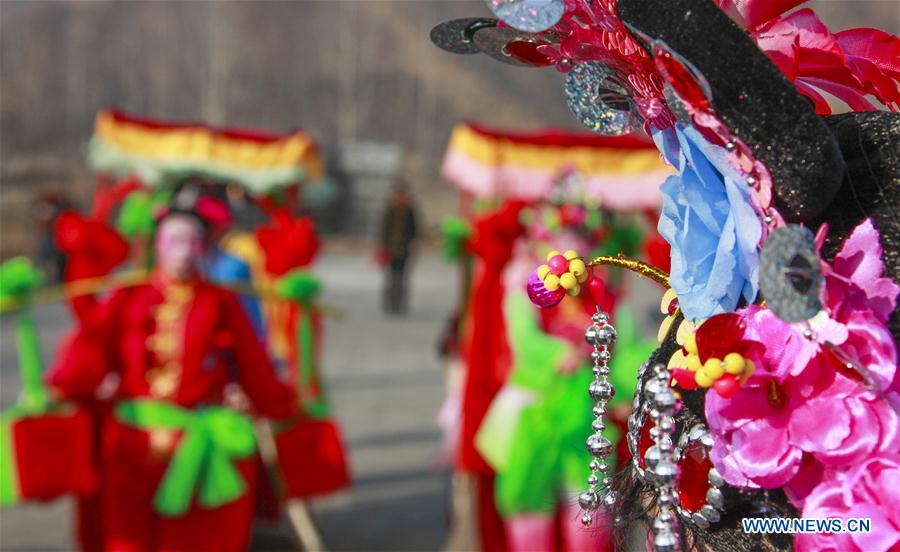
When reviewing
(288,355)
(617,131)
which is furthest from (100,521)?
(617,131)

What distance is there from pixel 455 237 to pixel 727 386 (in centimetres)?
371

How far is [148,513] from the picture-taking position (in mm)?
3279

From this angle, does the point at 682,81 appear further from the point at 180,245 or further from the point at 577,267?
the point at 180,245

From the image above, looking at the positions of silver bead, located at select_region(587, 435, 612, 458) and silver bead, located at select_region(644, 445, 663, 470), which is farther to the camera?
silver bead, located at select_region(587, 435, 612, 458)

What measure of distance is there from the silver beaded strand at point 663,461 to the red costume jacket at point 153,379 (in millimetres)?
2577

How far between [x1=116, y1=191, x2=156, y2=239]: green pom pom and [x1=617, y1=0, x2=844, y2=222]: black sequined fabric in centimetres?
325

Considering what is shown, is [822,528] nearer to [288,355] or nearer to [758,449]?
[758,449]

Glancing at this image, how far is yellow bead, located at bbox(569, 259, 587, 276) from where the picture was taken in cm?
99

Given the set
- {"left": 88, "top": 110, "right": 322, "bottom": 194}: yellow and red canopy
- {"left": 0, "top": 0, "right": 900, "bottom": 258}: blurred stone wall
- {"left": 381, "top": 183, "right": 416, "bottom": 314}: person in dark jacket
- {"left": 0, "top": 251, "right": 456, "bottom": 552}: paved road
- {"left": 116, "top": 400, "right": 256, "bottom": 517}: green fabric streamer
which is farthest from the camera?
{"left": 0, "top": 0, "right": 900, "bottom": 258}: blurred stone wall

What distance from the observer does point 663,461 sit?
905 millimetres

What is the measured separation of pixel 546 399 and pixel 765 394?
2.71 metres

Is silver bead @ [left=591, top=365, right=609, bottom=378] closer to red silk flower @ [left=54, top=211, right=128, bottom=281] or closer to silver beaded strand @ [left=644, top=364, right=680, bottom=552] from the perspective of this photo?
silver beaded strand @ [left=644, top=364, right=680, bottom=552]

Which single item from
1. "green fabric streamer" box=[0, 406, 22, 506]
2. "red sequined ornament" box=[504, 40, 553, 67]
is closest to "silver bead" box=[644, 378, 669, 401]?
"red sequined ornament" box=[504, 40, 553, 67]

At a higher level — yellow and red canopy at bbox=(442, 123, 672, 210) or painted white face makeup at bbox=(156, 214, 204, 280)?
yellow and red canopy at bbox=(442, 123, 672, 210)
